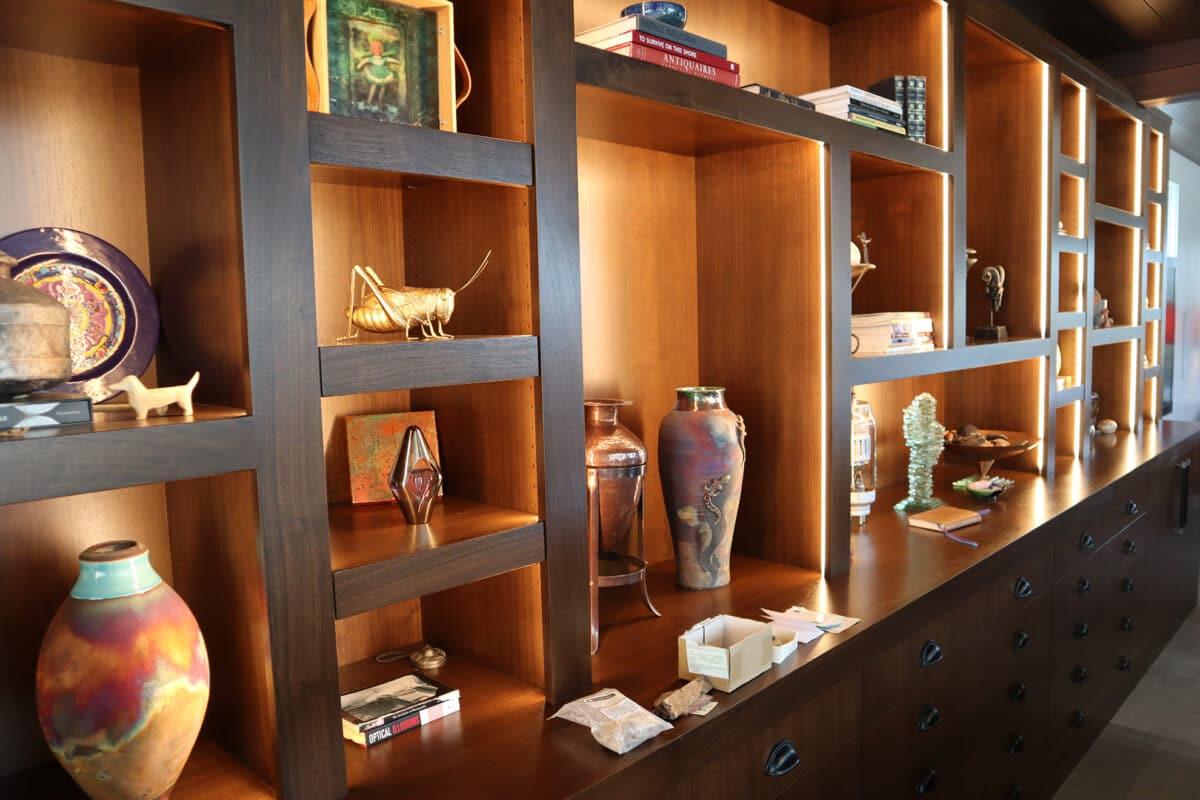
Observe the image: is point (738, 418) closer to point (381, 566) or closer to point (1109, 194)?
point (381, 566)

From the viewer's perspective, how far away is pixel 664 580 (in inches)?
86.1

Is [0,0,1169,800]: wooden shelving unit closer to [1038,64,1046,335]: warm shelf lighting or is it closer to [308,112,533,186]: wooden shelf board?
[308,112,533,186]: wooden shelf board

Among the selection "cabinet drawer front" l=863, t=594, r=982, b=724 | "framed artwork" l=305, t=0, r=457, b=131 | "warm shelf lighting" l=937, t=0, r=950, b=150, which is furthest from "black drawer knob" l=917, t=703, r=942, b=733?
"framed artwork" l=305, t=0, r=457, b=131

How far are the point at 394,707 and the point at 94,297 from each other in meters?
0.76

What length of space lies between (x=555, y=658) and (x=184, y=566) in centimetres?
58

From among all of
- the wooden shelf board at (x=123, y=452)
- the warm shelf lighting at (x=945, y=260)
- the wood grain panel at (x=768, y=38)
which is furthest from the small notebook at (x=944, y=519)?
the wooden shelf board at (x=123, y=452)

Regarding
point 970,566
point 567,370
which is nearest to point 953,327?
point 970,566

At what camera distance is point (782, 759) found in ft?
5.27

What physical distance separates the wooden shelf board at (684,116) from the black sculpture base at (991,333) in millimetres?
946

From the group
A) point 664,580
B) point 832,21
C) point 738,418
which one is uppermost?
point 832,21

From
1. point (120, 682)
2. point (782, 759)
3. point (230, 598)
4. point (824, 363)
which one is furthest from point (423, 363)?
point (824, 363)

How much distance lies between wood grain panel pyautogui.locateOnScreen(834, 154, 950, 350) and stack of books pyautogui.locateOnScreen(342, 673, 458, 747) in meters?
1.77

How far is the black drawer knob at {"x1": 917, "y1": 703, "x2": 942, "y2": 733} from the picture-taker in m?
2.02

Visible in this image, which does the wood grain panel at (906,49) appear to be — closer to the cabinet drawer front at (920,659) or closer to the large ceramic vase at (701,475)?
the large ceramic vase at (701,475)
